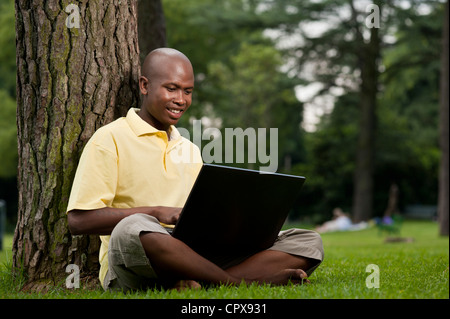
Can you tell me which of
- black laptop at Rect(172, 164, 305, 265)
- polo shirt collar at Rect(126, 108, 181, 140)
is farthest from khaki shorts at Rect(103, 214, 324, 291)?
polo shirt collar at Rect(126, 108, 181, 140)

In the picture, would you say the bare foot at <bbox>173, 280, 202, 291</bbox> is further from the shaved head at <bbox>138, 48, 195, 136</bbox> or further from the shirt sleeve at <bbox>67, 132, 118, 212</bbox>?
the shaved head at <bbox>138, 48, 195, 136</bbox>

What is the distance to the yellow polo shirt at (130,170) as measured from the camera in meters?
3.68

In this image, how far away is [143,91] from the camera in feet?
13.9

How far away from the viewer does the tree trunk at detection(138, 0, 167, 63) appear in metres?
8.45

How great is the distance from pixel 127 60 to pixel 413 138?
1039 inches

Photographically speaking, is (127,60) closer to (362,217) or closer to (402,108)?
(362,217)

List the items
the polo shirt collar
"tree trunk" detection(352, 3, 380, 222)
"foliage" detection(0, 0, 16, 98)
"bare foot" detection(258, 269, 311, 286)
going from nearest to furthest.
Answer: "bare foot" detection(258, 269, 311, 286) → the polo shirt collar → "tree trunk" detection(352, 3, 380, 222) → "foliage" detection(0, 0, 16, 98)

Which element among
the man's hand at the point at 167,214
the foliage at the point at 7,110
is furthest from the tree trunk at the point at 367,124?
the man's hand at the point at 167,214

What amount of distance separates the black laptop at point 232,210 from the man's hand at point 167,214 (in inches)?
4.6

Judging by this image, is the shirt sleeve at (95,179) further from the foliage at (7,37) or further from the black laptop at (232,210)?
the foliage at (7,37)

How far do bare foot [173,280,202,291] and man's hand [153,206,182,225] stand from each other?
36 cm

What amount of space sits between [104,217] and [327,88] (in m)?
22.0

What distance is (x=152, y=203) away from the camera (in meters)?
3.93

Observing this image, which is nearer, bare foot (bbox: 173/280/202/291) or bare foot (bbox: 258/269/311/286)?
bare foot (bbox: 173/280/202/291)
